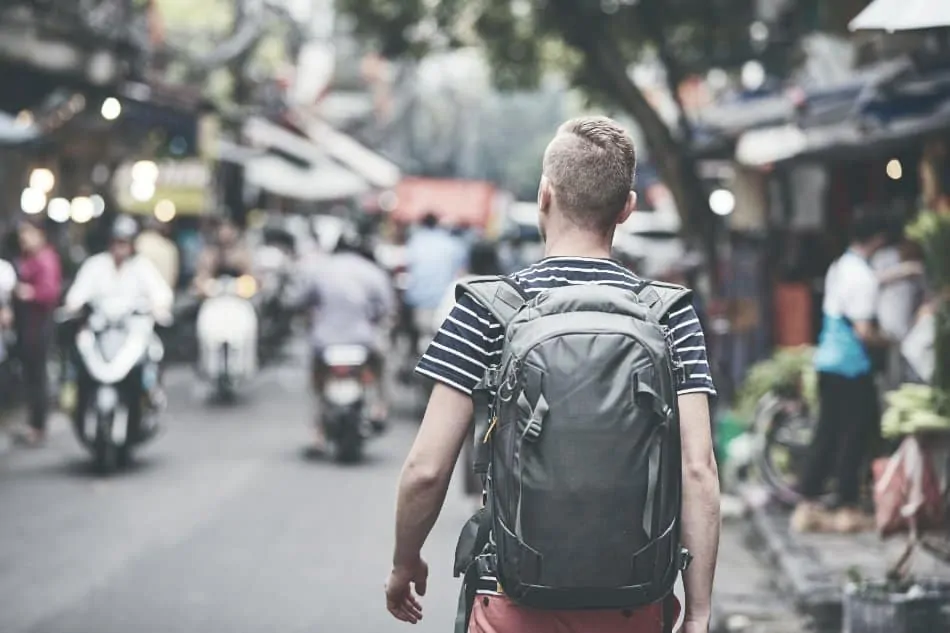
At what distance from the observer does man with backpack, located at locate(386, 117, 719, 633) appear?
3.03 m

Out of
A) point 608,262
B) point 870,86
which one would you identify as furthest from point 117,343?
point 608,262

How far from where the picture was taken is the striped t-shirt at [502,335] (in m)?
3.25

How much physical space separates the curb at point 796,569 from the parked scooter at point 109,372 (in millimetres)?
4706

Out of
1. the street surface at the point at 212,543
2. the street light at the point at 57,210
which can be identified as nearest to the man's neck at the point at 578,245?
the street surface at the point at 212,543

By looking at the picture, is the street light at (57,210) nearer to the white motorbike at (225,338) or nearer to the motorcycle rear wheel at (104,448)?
the white motorbike at (225,338)

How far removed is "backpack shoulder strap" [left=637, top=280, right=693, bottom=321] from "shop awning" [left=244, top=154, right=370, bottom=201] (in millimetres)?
26495

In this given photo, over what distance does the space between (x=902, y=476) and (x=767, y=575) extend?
1.99 metres

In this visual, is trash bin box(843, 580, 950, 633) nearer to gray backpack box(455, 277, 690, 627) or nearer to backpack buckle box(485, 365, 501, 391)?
gray backpack box(455, 277, 690, 627)

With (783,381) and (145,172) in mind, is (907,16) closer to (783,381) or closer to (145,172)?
(783,381)

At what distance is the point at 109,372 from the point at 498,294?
8.63m

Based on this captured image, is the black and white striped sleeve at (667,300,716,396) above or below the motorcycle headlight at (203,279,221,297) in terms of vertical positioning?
below

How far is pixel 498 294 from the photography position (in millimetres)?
3264

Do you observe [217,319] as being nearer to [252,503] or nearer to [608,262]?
[252,503]

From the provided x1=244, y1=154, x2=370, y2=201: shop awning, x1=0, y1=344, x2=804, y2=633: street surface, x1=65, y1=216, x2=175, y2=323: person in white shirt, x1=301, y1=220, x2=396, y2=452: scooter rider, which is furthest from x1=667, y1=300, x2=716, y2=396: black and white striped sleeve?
x1=244, y1=154, x2=370, y2=201: shop awning
